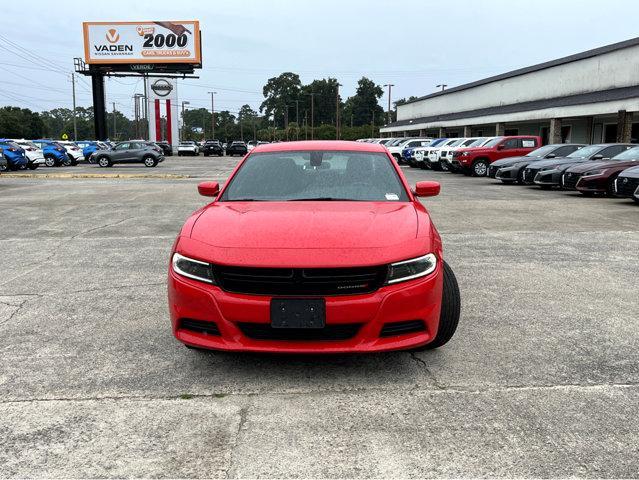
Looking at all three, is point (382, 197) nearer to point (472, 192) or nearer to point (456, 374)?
point (456, 374)

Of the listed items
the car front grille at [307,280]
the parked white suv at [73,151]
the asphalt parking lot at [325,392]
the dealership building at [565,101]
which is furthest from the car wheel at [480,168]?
the parked white suv at [73,151]

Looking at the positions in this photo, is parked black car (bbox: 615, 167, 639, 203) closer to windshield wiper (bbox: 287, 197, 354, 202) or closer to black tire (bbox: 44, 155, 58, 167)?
windshield wiper (bbox: 287, 197, 354, 202)

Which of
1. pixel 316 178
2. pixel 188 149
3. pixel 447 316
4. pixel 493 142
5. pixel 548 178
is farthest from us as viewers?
pixel 188 149

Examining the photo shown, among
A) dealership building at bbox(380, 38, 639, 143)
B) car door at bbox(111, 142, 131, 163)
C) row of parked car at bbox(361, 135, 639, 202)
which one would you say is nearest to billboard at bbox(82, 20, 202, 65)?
car door at bbox(111, 142, 131, 163)

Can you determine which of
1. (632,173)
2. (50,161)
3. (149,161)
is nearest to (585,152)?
(632,173)

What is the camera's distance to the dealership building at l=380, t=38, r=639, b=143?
27984 mm

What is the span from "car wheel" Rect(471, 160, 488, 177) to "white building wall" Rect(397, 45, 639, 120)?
37.2 feet

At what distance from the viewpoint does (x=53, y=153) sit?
32.8m

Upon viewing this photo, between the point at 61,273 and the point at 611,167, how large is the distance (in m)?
13.8

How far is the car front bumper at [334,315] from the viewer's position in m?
3.30

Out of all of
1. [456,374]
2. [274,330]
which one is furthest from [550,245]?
[274,330]

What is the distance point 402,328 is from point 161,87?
6203 centimetres

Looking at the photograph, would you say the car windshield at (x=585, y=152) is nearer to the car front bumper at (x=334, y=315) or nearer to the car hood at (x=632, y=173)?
the car hood at (x=632, y=173)

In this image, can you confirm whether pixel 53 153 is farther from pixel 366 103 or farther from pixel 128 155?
pixel 366 103
